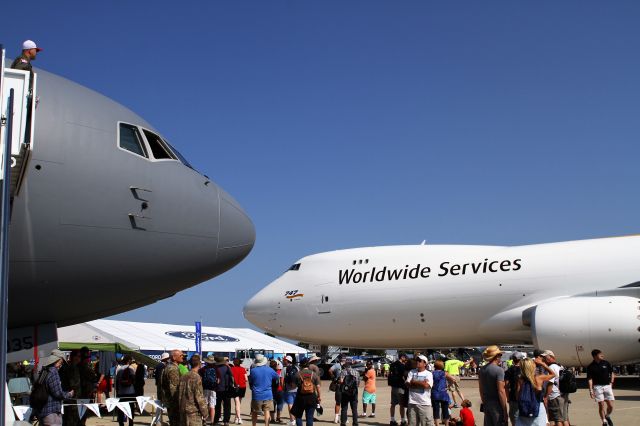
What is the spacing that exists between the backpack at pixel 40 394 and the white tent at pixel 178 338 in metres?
21.5

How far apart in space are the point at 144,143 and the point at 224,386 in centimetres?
730

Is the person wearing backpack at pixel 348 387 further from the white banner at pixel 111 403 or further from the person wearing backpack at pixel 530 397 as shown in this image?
the person wearing backpack at pixel 530 397

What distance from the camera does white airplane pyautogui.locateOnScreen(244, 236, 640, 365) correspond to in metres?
22.5

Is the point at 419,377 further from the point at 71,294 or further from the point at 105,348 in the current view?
the point at 105,348

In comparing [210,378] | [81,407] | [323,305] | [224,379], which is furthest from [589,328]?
[81,407]

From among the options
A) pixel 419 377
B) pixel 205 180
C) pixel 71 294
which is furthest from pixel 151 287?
pixel 419 377

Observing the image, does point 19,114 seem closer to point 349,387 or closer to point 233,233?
point 233,233

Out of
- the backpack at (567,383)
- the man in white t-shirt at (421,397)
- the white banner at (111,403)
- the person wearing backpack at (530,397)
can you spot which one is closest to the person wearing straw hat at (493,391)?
the person wearing backpack at (530,397)

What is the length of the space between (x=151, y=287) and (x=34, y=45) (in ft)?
9.40

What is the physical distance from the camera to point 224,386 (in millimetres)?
14312

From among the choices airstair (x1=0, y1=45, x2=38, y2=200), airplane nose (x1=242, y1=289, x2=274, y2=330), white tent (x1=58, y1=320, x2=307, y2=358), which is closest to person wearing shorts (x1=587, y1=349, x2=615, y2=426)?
airstair (x1=0, y1=45, x2=38, y2=200)

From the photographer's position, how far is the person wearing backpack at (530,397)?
876cm

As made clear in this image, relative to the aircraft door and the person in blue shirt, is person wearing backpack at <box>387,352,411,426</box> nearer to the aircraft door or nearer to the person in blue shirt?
the person in blue shirt

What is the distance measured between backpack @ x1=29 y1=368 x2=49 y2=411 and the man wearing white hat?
12.2 feet
